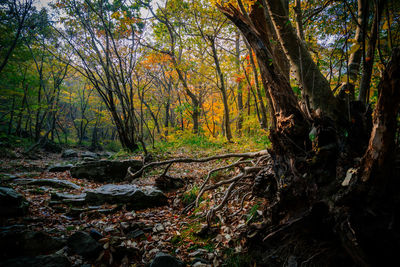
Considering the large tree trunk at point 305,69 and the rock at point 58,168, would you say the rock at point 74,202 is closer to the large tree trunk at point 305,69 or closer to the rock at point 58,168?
the rock at point 58,168

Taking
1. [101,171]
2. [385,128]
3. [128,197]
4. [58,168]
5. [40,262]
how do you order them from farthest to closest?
[58,168], [101,171], [128,197], [40,262], [385,128]

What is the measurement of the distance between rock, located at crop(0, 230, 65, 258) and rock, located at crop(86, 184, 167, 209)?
1.63 m

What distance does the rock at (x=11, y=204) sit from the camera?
9.66 feet

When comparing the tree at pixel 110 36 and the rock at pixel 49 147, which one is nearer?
the tree at pixel 110 36

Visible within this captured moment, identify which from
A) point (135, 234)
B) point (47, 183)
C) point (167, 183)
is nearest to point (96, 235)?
point (135, 234)

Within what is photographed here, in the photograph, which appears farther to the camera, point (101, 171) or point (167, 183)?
point (101, 171)

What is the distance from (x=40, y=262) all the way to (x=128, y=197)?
216 centimetres

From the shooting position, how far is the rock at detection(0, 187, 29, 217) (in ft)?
9.66

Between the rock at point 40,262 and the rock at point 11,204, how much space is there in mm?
1400

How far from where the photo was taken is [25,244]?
7.59 feet

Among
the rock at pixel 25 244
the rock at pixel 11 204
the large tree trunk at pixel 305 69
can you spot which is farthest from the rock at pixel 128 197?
the large tree trunk at pixel 305 69

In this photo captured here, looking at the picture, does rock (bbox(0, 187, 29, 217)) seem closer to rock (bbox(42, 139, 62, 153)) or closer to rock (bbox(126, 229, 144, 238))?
rock (bbox(126, 229, 144, 238))

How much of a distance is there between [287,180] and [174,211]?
2.84m

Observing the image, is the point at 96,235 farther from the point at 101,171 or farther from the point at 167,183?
the point at 101,171
